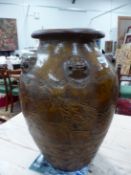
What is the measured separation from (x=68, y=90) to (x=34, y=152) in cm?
41

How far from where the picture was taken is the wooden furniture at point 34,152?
0.73 m

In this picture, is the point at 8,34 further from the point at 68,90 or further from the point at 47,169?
the point at 68,90

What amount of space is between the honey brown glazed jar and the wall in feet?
15.5

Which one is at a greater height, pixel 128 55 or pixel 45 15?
pixel 45 15

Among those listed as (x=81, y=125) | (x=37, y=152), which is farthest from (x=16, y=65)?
(x=81, y=125)

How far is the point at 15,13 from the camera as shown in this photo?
5.27m

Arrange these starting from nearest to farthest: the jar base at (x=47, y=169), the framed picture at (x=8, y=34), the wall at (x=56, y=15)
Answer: the jar base at (x=47, y=169), the framed picture at (x=8, y=34), the wall at (x=56, y=15)

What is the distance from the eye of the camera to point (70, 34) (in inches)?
22.2

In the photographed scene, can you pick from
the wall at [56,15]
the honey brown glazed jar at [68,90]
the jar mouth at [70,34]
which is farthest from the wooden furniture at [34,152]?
the wall at [56,15]

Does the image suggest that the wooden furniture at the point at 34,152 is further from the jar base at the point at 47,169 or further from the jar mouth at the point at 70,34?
the jar mouth at the point at 70,34

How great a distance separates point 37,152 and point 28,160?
55 millimetres

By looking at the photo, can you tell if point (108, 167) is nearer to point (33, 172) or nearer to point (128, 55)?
point (33, 172)

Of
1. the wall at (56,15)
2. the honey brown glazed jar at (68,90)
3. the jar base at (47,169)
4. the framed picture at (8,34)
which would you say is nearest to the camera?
the honey brown glazed jar at (68,90)

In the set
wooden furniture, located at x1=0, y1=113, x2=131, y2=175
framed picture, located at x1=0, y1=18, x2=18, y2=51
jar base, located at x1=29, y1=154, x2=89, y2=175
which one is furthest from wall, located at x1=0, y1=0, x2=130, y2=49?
jar base, located at x1=29, y1=154, x2=89, y2=175
